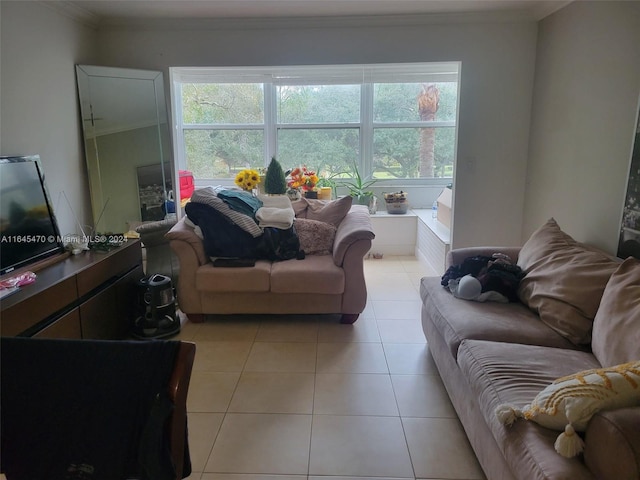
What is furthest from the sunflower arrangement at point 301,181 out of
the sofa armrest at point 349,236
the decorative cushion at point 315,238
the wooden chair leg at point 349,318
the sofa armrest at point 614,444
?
the sofa armrest at point 614,444

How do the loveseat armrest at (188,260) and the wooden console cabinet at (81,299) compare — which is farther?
the loveseat armrest at (188,260)

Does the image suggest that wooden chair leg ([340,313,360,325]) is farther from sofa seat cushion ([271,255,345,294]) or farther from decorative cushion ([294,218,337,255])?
decorative cushion ([294,218,337,255])

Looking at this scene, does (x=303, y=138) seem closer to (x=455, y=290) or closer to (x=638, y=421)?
(x=455, y=290)

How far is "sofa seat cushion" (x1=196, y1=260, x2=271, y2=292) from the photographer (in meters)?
3.15

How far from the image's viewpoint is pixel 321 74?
5.11 m

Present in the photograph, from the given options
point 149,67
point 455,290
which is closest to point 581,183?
point 455,290

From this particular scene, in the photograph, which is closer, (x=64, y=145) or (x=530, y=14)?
(x=64, y=145)

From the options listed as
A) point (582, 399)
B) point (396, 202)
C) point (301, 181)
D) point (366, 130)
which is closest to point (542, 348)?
point (582, 399)

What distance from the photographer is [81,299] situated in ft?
8.23

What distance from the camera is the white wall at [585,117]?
257 cm

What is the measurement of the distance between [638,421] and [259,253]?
2554 mm

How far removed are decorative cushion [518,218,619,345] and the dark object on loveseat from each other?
1830mm

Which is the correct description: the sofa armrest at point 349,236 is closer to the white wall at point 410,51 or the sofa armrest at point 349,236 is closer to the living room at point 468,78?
the living room at point 468,78

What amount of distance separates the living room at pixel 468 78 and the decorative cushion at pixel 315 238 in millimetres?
626
